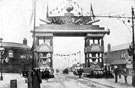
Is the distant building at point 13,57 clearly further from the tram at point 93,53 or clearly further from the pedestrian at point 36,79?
the pedestrian at point 36,79

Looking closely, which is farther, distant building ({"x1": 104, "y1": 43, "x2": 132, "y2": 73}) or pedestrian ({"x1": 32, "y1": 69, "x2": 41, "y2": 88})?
distant building ({"x1": 104, "y1": 43, "x2": 132, "y2": 73})

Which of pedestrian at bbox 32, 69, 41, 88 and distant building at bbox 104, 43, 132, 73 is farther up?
distant building at bbox 104, 43, 132, 73

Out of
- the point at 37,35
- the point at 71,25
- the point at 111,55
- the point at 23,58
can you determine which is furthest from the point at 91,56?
the point at 111,55

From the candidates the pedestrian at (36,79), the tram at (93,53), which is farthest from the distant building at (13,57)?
the pedestrian at (36,79)

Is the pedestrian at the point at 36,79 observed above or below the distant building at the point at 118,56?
below

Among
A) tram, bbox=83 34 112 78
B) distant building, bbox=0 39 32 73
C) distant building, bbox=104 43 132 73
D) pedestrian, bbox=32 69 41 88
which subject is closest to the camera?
pedestrian, bbox=32 69 41 88

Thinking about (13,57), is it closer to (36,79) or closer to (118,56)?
(118,56)

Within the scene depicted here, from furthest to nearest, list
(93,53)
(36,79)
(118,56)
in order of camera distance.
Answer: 1. (118,56)
2. (93,53)
3. (36,79)

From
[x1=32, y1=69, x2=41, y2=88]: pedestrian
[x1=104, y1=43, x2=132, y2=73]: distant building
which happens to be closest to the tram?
[x1=104, y1=43, x2=132, y2=73]: distant building

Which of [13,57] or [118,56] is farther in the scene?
[118,56]

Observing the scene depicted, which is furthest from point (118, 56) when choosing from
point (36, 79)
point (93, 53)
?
point (36, 79)

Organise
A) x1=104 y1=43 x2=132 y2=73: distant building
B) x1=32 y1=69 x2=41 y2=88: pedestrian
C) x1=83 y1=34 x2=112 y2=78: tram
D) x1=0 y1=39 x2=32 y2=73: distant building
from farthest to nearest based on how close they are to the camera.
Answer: x1=104 y1=43 x2=132 y2=73: distant building
x1=0 y1=39 x2=32 y2=73: distant building
x1=83 y1=34 x2=112 y2=78: tram
x1=32 y1=69 x2=41 y2=88: pedestrian

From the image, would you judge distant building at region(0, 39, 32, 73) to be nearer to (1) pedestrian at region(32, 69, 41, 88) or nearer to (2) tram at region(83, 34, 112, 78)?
(2) tram at region(83, 34, 112, 78)

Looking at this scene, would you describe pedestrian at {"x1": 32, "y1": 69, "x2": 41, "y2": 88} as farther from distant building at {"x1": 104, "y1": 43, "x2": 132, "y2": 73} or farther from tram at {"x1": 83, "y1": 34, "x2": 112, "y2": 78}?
distant building at {"x1": 104, "y1": 43, "x2": 132, "y2": 73}
